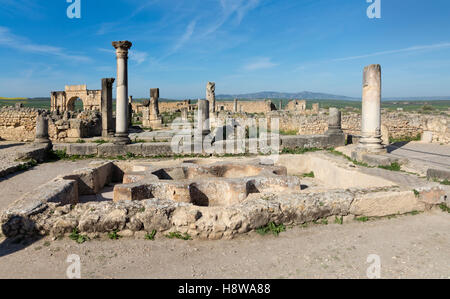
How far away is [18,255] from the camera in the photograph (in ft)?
11.9

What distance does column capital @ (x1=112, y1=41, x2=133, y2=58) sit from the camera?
11.0 metres

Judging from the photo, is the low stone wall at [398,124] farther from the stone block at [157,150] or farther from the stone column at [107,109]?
the stone column at [107,109]

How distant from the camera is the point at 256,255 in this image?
3662 mm

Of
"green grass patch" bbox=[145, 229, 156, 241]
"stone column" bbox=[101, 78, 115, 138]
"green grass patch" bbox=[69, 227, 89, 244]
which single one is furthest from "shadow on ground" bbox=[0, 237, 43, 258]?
"stone column" bbox=[101, 78, 115, 138]

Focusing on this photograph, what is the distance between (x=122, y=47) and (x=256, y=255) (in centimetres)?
991

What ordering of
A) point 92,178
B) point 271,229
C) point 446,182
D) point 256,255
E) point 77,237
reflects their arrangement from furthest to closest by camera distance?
1. point 92,178
2. point 446,182
3. point 271,229
4. point 77,237
5. point 256,255

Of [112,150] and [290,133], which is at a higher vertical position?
[290,133]

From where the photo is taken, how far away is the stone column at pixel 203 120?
11.7 m

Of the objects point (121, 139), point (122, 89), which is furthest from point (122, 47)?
point (121, 139)

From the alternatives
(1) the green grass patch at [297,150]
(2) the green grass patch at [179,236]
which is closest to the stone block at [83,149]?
(1) the green grass patch at [297,150]

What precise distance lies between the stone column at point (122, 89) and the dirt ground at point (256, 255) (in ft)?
24.9

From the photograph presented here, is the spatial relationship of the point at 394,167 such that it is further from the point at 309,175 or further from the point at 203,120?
the point at 203,120
